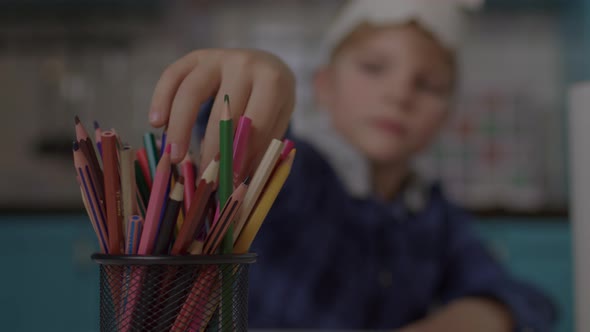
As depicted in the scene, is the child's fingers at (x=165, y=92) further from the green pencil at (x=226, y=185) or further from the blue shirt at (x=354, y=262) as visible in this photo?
the blue shirt at (x=354, y=262)

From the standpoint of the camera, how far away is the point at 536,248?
74.3 inches

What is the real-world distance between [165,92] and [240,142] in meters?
0.05

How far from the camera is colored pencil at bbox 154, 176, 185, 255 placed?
280 millimetres

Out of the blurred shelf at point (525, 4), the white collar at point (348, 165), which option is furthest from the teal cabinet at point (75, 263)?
the white collar at point (348, 165)

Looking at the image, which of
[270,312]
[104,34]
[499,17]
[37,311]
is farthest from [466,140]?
[270,312]

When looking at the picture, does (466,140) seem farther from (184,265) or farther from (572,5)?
(184,265)

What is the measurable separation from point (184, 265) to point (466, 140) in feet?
7.22

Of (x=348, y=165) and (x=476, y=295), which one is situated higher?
(x=348, y=165)

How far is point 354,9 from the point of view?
0.91m

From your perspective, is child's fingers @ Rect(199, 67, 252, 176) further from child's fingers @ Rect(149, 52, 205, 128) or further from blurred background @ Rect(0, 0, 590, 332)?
blurred background @ Rect(0, 0, 590, 332)

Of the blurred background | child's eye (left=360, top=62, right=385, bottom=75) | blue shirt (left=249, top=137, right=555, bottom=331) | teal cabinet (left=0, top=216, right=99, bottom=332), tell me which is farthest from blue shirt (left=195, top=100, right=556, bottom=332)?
the blurred background

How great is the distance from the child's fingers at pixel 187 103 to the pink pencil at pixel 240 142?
25 millimetres

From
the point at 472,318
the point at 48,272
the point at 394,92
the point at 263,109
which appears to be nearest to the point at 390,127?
the point at 394,92

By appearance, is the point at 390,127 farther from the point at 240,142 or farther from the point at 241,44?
the point at 241,44
